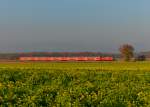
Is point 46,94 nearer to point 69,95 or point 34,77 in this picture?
point 69,95

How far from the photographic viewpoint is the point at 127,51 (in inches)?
7219

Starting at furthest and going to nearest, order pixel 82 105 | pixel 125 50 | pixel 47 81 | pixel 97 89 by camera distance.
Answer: pixel 125 50
pixel 47 81
pixel 97 89
pixel 82 105

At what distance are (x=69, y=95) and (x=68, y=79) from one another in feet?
32.0

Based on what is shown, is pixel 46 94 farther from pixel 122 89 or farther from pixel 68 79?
pixel 68 79

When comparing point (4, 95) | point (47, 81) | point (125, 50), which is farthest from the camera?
point (125, 50)

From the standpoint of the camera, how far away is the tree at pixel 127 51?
180 m

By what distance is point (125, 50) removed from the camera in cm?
18488

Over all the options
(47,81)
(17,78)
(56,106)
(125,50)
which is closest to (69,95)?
(56,106)

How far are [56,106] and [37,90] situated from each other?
11.8 ft

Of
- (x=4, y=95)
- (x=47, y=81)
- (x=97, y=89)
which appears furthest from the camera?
(x=47, y=81)

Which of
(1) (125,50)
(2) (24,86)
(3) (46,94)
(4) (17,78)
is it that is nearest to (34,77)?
(4) (17,78)

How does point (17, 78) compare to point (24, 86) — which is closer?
point (24, 86)

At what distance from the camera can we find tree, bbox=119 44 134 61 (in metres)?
180

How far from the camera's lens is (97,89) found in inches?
1078
